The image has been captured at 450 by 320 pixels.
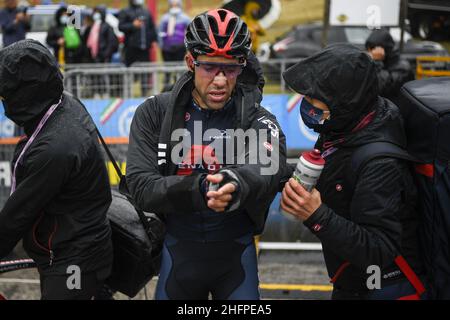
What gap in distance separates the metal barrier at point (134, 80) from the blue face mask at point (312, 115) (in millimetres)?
7248

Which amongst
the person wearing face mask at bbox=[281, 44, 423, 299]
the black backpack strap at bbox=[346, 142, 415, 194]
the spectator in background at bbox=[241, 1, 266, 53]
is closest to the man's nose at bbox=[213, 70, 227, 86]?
the person wearing face mask at bbox=[281, 44, 423, 299]

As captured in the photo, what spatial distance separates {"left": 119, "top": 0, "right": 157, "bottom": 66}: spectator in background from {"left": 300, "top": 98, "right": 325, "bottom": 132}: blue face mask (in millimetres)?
10275

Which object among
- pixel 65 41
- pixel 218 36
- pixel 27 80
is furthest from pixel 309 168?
pixel 65 41

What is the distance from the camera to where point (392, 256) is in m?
2.82

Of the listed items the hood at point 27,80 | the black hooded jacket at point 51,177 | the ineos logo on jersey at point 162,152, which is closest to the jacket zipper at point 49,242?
the black hooded jacket at point 51,177

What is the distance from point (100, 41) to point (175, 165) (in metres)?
10.9

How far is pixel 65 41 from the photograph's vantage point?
13.5 meters

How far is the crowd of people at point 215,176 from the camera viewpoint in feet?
9.25

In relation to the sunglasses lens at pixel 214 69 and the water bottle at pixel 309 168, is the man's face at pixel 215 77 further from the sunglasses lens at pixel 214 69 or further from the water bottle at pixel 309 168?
the water bottle at pixel 309 168

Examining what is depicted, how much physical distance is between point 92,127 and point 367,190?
1.76m

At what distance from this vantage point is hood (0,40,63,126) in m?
3.40

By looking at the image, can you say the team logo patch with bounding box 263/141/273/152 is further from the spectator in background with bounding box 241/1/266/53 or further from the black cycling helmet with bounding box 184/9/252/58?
the spectator in background with bounding box 241/1/266/53

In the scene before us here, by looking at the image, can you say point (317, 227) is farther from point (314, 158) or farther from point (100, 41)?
point (100, 41)
